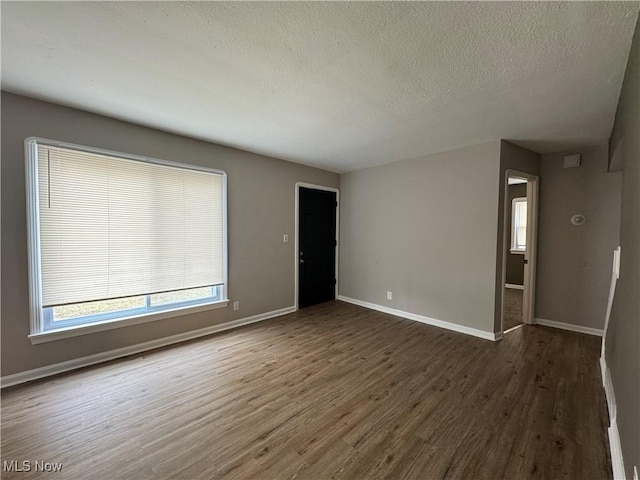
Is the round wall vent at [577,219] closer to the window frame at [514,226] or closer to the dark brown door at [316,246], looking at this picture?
the window frame at [514,226]

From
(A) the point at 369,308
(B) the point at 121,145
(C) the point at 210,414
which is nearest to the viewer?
(C) the point at 210,414

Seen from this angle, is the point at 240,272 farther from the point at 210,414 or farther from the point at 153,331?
the point at 210,414

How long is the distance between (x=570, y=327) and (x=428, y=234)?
230 centimetres

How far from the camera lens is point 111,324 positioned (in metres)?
2.79

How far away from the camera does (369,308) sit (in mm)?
4758

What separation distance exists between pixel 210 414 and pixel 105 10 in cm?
258

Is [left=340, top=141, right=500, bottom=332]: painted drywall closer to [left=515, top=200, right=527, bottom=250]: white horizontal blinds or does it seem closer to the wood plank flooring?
the wood plank flooring

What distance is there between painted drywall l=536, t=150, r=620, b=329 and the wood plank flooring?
70 cm

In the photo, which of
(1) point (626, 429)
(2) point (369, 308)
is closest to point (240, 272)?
(2) point (369, 308)

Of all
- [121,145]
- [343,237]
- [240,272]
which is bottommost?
[240,272]

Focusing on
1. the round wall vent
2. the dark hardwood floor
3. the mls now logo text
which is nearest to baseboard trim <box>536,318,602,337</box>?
the dark hardwood floor

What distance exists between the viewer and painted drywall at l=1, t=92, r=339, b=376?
2.29 metres

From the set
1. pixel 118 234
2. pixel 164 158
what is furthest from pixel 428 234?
pixel 118 234

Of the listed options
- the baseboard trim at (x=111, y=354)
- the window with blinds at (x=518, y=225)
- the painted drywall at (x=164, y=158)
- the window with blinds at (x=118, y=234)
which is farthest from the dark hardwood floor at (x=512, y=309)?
the window with blinds at (x=118, y=234)
